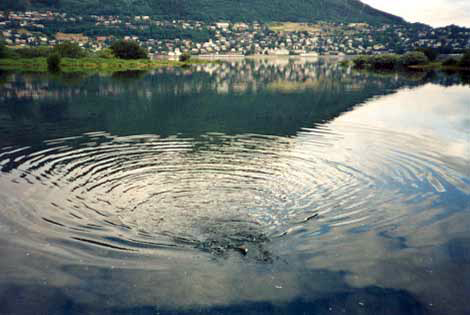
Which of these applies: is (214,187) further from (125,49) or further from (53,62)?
(125,49)

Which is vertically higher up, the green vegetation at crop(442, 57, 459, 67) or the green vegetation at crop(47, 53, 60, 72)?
the green vegetation at crop(442, 57, 459, 67)

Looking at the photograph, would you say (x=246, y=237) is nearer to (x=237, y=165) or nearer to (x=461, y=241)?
(x=461, y=241)

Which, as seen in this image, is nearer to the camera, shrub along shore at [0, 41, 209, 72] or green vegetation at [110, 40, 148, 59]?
shrub along shore at [0, 41, 209, 72]

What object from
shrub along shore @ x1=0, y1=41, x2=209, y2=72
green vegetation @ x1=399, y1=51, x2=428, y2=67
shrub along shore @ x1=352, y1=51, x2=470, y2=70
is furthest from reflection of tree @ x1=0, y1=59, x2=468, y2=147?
green vegetation @ x1=399, y1=51, x2=428, y2=67

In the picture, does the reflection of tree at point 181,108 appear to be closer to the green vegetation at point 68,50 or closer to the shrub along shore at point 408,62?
the green vegetation at point 68,50

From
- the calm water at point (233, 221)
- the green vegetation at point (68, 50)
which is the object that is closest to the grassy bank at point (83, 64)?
the green vegetation at point (68, 50)

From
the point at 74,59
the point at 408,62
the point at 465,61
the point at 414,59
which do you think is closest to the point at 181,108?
the point at 74,59

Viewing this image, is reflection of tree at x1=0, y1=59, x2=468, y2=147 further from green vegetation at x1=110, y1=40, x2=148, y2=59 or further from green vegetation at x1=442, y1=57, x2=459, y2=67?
green vegetation at x1=442, y1=57, x2=459, y2=67
